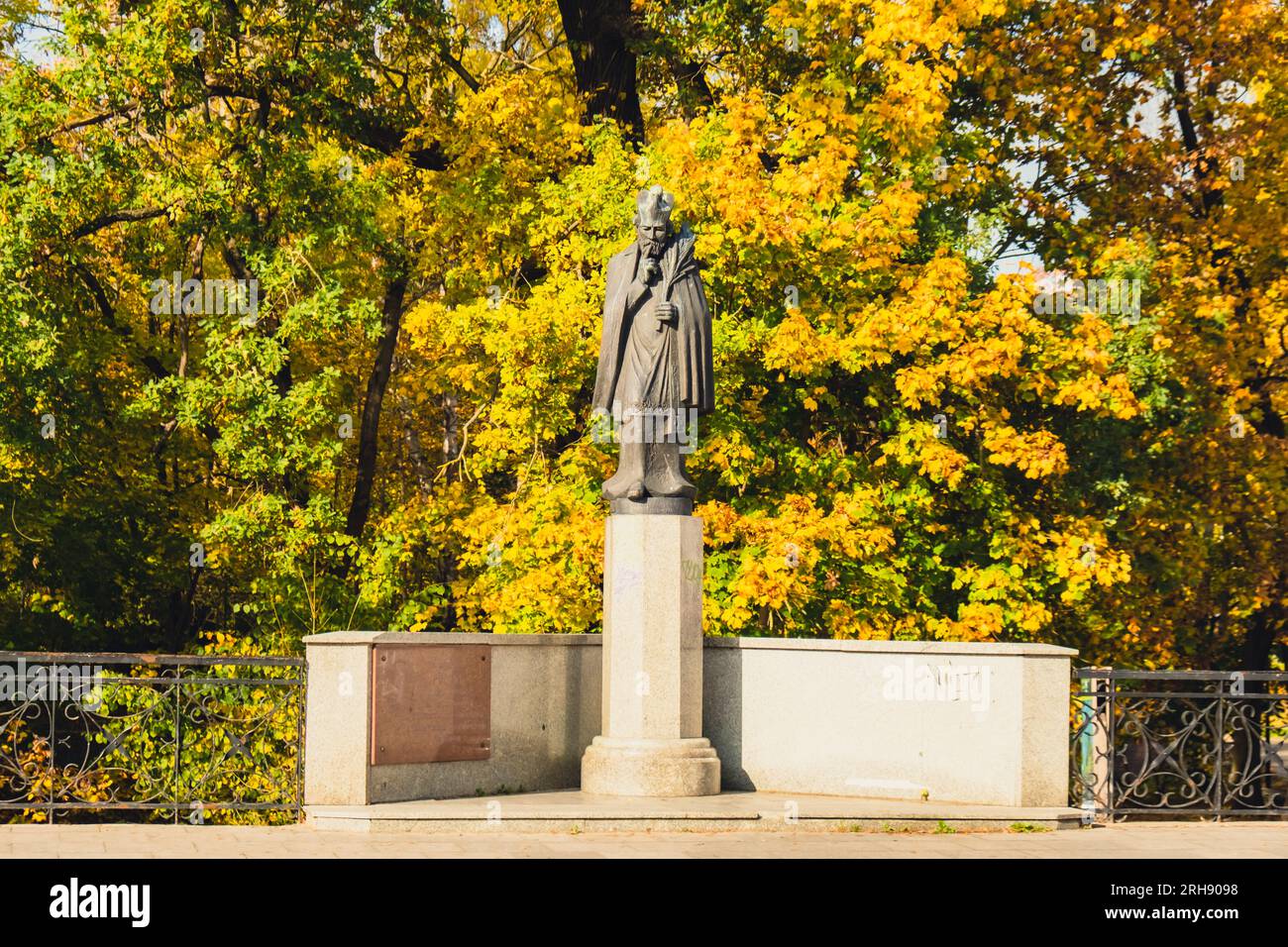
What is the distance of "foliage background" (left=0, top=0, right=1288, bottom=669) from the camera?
66.8 feet

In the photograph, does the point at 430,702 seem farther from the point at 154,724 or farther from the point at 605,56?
the point at 605,56

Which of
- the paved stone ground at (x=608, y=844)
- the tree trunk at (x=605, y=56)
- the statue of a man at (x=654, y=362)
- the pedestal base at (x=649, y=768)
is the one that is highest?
the tree trunk at (x=605, y=56)

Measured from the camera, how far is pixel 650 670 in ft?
43.9

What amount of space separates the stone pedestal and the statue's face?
2.19m

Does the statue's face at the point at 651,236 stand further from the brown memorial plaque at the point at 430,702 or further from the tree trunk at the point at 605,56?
the tree trunk at the point at 605,56

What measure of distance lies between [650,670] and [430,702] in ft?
5.72

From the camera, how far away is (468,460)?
23859 millimetres

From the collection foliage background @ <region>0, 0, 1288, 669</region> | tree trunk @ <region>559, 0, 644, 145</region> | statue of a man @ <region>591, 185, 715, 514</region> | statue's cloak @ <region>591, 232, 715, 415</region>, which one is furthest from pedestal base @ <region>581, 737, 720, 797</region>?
tree trunk @ <region>559, 0, 644, 145</region>

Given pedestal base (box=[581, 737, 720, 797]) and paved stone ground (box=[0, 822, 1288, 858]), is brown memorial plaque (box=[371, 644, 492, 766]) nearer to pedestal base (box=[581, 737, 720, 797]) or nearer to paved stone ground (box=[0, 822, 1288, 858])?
pedestal base (box=[581, 737, 720, 797])

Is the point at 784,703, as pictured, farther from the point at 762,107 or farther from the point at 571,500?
the point at 762,107

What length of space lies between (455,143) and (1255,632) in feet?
44.7

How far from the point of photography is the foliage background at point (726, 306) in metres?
20.4

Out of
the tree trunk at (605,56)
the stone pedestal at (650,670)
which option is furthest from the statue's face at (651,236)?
the tree trunk at (605,56)

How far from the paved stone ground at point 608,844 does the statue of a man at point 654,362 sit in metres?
2.87
